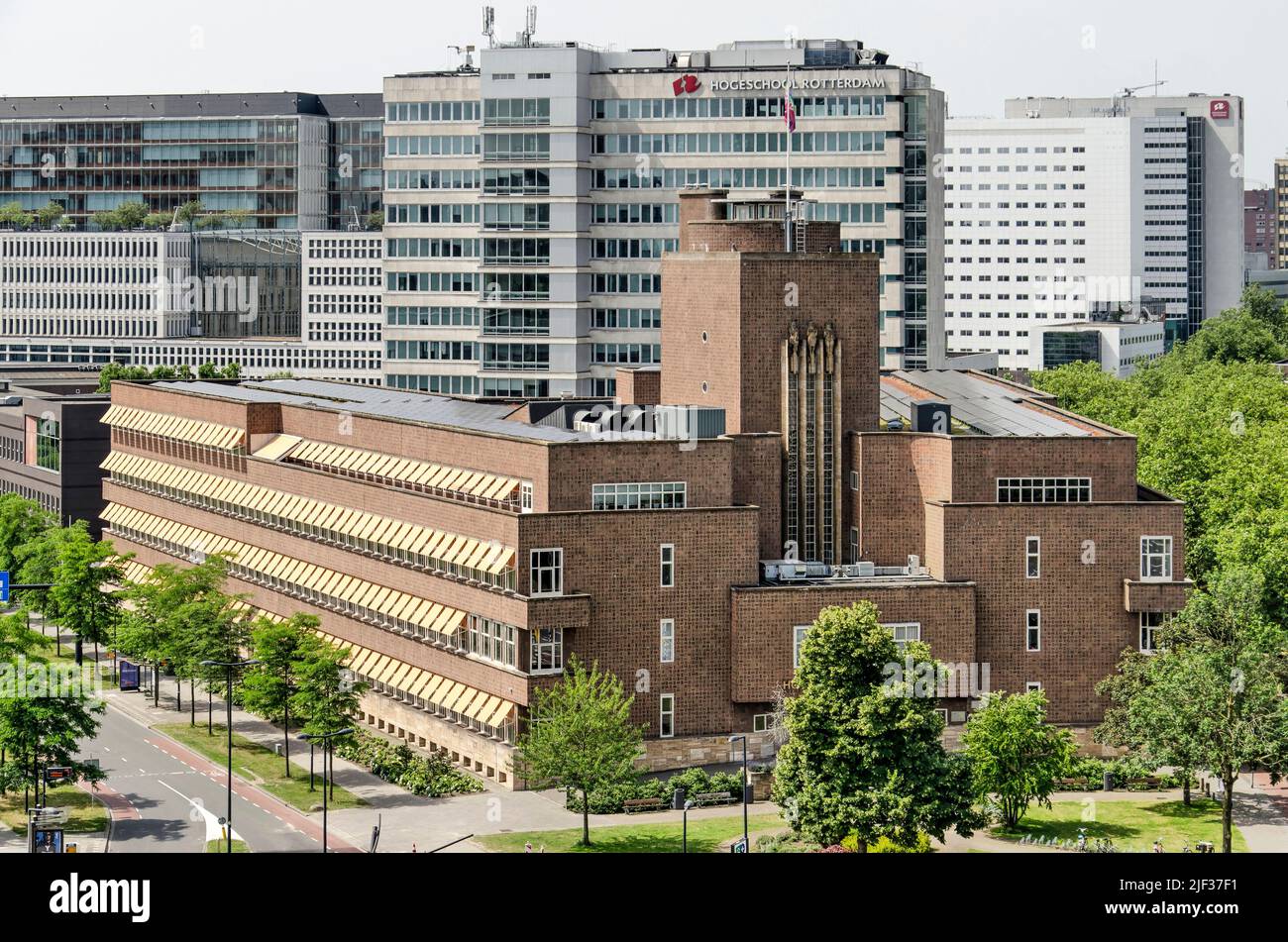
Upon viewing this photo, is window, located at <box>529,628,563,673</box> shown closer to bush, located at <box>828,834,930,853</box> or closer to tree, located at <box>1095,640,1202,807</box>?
bush, located at <box>828,834,930,853</box>

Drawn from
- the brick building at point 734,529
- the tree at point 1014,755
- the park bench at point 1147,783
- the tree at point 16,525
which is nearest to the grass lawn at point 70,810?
the brick building at point 734,529

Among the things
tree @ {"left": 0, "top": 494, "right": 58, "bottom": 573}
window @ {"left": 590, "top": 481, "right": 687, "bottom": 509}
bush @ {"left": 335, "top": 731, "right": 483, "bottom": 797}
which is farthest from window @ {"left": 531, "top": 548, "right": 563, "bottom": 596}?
tree @ {"left": 0, "top": 494, "right": 58, "bottom": 573}

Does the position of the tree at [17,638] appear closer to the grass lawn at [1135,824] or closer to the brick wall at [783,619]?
the brick wall at [783,619]

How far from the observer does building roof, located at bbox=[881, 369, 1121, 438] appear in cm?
9581

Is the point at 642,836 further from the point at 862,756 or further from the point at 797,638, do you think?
the point at 797,638

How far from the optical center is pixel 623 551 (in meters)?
87.8

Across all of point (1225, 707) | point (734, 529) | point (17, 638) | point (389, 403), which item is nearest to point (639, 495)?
point (734, 529)

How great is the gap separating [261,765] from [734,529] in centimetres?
2354

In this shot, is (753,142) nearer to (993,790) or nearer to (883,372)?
(883,372)

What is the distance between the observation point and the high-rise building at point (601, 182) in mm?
157125

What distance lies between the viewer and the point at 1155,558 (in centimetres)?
9181

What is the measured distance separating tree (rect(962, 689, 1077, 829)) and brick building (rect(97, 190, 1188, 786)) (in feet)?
29.9

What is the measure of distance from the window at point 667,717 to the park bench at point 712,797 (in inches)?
220
